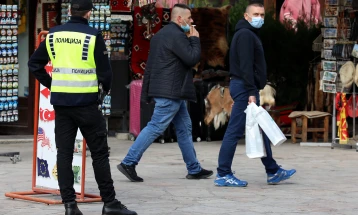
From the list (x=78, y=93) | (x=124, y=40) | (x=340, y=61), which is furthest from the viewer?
(x=124, y=40)

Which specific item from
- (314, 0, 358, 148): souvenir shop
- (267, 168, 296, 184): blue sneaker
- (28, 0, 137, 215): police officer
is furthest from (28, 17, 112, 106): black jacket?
(314, 0, 358, 148): souvenir shop

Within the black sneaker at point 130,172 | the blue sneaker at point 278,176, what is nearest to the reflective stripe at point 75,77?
the black sneaker at point 130,172

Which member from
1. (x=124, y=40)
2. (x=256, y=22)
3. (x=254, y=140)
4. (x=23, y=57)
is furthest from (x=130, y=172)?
(x=23, y=57)

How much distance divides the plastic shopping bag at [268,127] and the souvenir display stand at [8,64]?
406 centimetres

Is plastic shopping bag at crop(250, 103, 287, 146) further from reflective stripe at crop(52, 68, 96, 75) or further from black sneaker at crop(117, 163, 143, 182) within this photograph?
reflective stripe at crop(52, 68, 96, 75)

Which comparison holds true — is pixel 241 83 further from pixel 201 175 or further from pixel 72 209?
pixel 72 209

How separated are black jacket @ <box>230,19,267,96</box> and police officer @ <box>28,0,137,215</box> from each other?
211 cm

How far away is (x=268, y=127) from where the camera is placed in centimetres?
989

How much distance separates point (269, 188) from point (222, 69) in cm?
532

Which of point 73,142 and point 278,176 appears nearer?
point 73,142

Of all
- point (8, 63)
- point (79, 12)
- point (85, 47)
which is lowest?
point (8, 63)

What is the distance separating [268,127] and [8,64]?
4.17 m

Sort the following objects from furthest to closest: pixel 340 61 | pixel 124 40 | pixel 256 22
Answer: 1. pixel 124 40
2. pixel 340 61
3. pixel 256 22

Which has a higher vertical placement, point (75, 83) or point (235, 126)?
point (75, 83)
